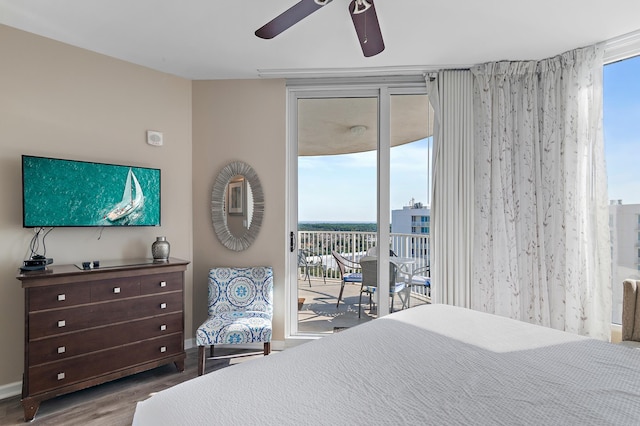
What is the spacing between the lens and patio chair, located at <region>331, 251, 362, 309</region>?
3.43m

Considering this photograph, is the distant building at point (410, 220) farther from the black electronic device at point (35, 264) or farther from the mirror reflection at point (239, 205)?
the black electronic device at point (35, 264)

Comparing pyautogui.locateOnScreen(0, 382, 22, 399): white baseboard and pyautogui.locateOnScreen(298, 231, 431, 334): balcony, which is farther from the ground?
pyautogui.locateOnScreen(298, 231, 431, 334): balcony

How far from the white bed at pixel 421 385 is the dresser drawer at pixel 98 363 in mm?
1588

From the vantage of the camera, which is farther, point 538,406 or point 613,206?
point 613,206

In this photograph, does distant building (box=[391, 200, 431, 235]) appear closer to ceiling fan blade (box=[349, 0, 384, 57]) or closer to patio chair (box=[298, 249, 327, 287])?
patio chair (box=[298, 249, 327, 287])

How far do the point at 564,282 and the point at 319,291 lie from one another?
2.15 metres

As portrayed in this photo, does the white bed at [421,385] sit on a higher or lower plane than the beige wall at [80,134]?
lower

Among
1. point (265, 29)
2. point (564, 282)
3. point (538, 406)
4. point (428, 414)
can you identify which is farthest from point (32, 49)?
point (564, 282)

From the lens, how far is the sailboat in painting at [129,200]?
8.98 ft

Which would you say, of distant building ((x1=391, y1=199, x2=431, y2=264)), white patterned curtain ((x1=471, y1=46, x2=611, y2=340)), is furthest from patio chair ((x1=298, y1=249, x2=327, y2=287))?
white patterned curtain ((x1=471, y1=46, x2=611, y2=340))

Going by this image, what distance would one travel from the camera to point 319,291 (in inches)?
136

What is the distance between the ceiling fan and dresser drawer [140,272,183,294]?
195 cm

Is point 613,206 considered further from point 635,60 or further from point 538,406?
point 538,406

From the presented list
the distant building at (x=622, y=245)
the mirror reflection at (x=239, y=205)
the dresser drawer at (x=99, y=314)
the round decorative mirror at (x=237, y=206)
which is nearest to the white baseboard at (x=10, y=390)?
the dresser drawer at (x=99, y=314)
